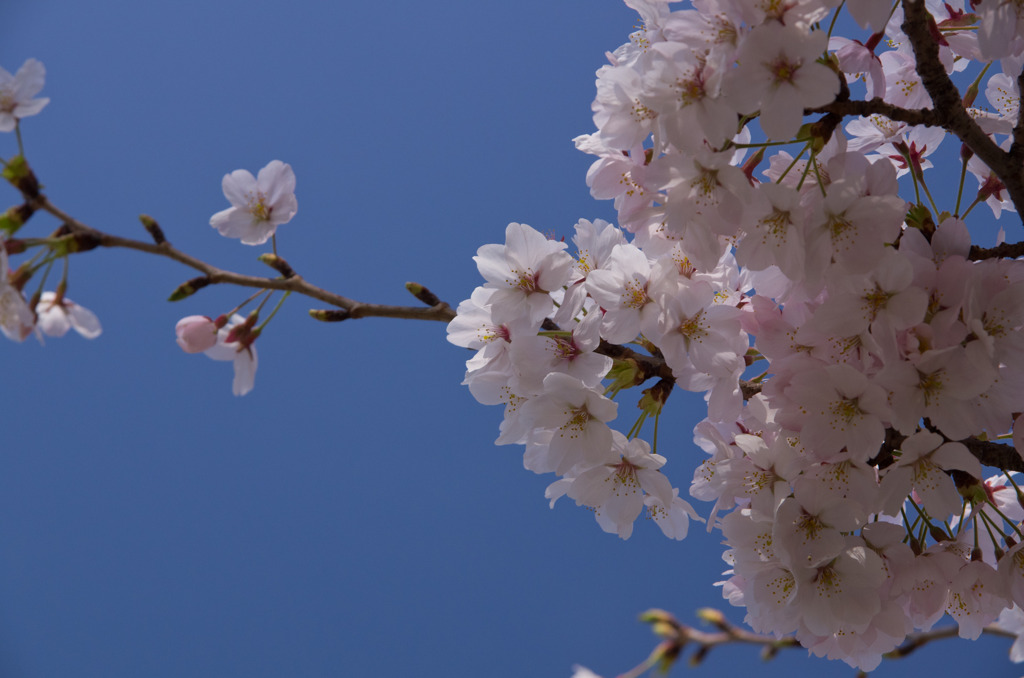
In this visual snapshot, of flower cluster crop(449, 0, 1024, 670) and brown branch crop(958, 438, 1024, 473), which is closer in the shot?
flower cluster crop(449, 0, 1024, 670)

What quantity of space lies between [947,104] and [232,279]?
0.97 metres

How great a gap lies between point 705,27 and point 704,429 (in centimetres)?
62

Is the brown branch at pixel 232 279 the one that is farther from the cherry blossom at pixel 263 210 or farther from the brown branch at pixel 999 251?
the brown branch at pixel 999 251

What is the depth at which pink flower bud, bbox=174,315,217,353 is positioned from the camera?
3.31ft

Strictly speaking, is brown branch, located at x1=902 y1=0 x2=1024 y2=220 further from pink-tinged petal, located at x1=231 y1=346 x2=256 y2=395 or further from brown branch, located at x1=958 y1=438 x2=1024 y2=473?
pink-tinged petal, located at x1=231 y1=346 x2=256 y2=395

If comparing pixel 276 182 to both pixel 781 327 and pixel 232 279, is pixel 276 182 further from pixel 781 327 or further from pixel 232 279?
pixel 781 327

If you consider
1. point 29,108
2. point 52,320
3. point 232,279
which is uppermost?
point 29,108

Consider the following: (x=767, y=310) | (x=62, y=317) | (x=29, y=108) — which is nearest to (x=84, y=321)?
(x=62, y=317)

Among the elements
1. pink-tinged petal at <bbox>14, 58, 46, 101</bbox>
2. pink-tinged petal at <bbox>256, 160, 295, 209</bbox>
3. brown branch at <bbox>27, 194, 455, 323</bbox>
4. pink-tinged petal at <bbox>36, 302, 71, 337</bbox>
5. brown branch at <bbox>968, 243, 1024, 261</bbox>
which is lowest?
pink-tinged petal at <bbox>36, 302, 71, 337</bbox>

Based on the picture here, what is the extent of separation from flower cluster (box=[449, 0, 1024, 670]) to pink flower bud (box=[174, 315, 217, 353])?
0.37 m

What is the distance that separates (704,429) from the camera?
3.83 feet

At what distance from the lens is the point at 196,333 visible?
39.8 inches

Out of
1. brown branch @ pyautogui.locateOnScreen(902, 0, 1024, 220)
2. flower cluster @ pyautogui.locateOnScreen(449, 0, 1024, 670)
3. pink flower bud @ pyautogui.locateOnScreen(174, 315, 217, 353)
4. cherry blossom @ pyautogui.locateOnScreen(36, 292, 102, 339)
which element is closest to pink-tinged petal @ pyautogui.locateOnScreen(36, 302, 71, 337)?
cherry blossom @ pyautogui.locateOnScreen(36, 292, 102, 339)

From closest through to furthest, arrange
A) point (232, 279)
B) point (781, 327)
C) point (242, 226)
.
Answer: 1. point (232, 279)
2. point (781, 327)
3. point (242, 226)
